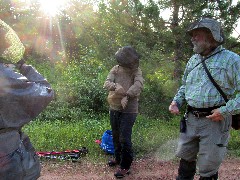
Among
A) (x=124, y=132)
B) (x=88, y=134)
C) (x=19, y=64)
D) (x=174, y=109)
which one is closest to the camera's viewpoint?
(x=19, y=64)

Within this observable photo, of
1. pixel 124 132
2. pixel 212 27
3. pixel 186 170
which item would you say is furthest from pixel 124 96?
pixel 212 27

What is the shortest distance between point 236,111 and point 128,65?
208 cm

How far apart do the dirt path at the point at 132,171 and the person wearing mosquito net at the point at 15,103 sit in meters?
2.92

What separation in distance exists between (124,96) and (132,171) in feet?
4.07

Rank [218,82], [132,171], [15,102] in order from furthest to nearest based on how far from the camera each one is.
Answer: [132,171] < [218,82] < [15,102]

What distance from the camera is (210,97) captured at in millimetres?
3625

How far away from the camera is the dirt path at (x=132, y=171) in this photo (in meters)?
5.43

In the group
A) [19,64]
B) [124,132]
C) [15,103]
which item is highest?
[19,64]

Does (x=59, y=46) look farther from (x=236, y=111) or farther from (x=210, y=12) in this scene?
(x=236, y=111)

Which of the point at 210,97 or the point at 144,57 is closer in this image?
the point at 210,97

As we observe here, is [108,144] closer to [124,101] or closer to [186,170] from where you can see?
[124,101]

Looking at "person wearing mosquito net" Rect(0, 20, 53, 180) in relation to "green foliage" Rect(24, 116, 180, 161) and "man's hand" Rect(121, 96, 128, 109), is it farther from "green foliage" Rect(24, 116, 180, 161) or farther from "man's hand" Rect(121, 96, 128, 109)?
"green foliage" Rect(24, 116, 180, 161)

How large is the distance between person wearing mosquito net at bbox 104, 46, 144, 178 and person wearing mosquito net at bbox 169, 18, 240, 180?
4.81 ft

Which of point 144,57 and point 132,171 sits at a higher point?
point 144,57
